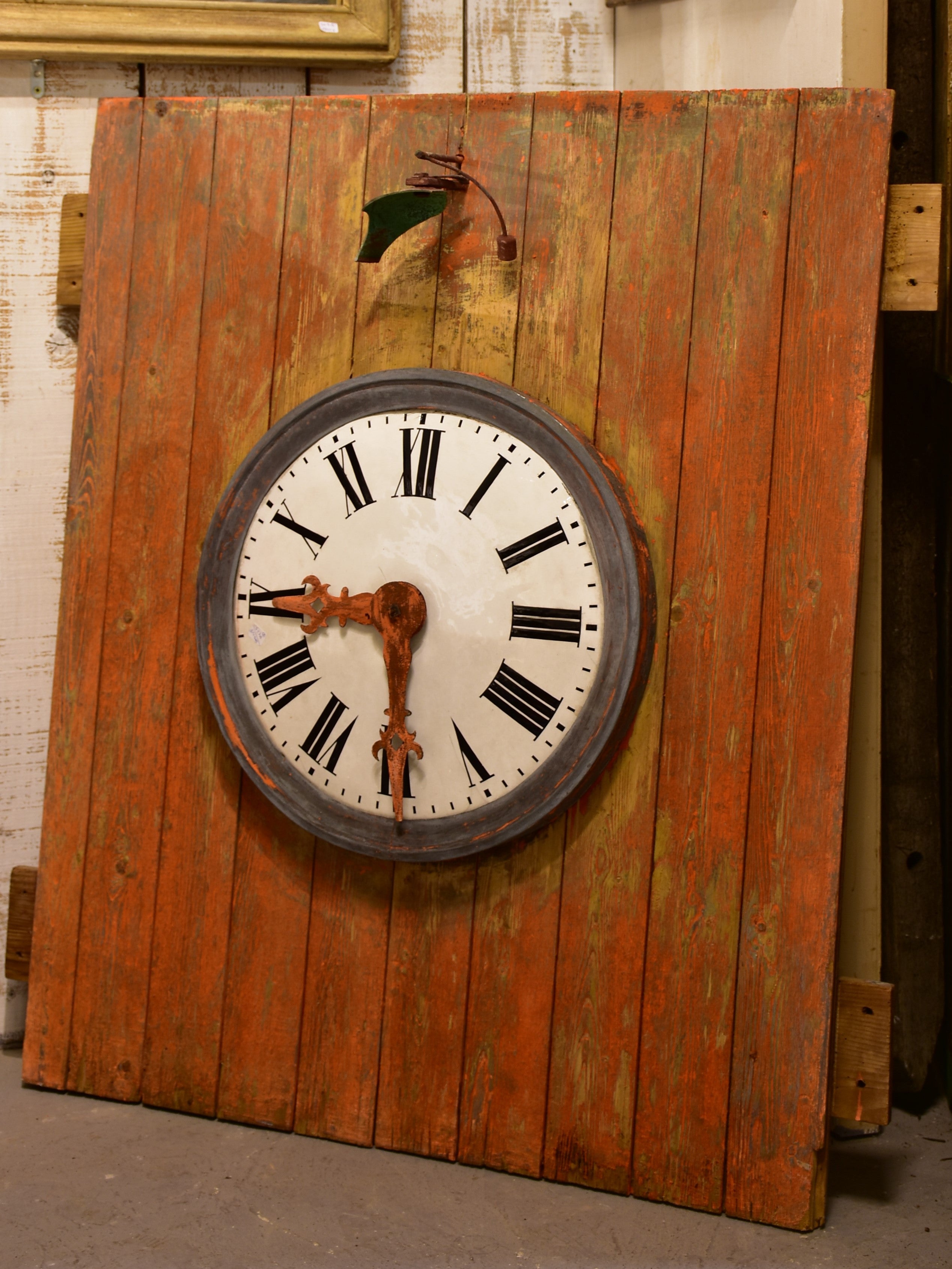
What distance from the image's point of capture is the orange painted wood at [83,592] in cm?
189

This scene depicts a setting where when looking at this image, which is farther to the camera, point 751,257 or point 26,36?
point 26,36

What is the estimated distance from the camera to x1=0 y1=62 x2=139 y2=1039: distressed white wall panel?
208 cm

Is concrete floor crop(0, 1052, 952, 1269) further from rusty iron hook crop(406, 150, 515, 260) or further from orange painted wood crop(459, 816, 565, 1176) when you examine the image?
rusty iron hook crop(406, 150, 515, 260)

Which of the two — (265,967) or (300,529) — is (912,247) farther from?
(265,967)

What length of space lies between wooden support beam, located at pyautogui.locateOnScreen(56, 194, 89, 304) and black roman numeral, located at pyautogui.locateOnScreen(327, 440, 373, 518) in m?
0.64

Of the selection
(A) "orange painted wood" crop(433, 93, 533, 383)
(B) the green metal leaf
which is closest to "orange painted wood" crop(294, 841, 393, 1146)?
(A) "orange painted wood" crop(433, 93, 533, 383)

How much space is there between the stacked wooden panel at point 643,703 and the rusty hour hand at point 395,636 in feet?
0.64

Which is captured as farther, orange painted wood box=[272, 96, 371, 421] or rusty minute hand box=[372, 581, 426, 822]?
orange painted wood box=[272, 96, 371, 421]

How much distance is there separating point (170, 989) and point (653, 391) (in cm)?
118

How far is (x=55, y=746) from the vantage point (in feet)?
6.29

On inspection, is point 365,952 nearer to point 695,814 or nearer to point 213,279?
point 695,814

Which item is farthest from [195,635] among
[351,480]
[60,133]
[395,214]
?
[60,133]

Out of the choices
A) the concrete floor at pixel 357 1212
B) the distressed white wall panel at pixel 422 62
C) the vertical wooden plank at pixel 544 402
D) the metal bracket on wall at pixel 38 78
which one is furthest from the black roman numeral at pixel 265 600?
the metal bracket on wall at pixel 38 78

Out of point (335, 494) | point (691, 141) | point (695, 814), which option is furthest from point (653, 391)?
point (695, 814)
